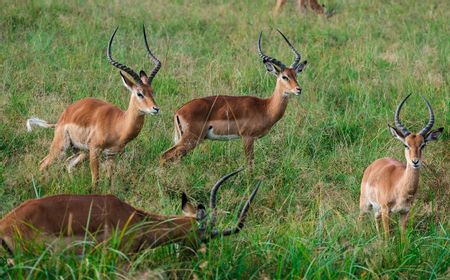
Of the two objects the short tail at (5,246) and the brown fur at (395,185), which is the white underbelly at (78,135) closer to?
the brown fur at (395,185)

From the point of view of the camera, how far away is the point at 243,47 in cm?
1003

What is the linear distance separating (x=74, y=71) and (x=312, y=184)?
3.26 m

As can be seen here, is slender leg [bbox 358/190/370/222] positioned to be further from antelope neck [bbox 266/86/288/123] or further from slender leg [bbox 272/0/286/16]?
slender leg [bbox 272/0/286/16]

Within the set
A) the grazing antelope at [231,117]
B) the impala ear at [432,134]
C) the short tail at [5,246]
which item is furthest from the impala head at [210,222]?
the grazing antelope at [231,117]

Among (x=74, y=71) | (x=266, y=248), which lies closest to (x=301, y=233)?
(x=266, y=248)

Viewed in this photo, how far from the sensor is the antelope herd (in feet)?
13.3

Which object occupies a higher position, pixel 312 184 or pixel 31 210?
pixel 31 210

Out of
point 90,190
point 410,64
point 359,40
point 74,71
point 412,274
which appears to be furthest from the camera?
point 359,40

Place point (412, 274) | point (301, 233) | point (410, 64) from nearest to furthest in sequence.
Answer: point (412, 274) < point (301, 233) < point (410, 64)

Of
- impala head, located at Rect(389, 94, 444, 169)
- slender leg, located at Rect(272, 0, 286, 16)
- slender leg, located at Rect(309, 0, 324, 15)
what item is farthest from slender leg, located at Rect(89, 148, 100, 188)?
slender leg, located at Rect(309, 0, 324, 15)

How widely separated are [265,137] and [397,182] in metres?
2.00

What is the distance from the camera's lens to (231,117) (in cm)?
726

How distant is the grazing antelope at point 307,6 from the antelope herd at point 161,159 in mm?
4381

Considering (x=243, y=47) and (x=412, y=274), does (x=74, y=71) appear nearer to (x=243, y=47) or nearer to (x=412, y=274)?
(x=243, y=47)
